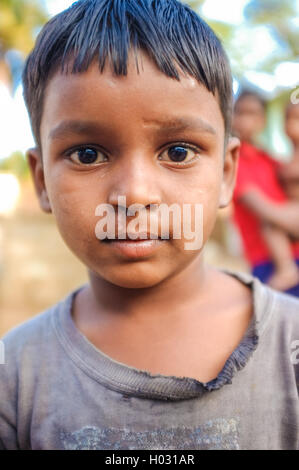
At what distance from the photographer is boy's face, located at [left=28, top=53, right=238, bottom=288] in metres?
0.95

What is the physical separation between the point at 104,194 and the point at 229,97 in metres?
0.42

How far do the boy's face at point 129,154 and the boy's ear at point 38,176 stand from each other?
164 millimetres

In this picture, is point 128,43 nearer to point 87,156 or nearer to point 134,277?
point 87,156

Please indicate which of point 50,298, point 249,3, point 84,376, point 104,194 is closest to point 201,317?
point 84,376

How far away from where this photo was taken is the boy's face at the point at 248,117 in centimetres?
299

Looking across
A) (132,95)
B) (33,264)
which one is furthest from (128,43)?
(33,264)

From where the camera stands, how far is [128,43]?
3.19 feet

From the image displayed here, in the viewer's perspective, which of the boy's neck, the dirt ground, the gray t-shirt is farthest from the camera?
the dirt ground

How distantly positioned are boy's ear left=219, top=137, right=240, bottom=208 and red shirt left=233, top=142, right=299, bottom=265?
1.33 meters

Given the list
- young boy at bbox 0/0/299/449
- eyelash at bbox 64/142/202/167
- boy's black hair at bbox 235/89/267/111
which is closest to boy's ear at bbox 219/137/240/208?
young boy at bbox 0/0/299/449

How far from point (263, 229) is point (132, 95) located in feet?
6.00

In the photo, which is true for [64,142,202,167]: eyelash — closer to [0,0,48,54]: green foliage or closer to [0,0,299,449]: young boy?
[0,0,299,449]: young boy

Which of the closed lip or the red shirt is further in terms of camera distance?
the red shirt

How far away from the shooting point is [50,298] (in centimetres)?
496
